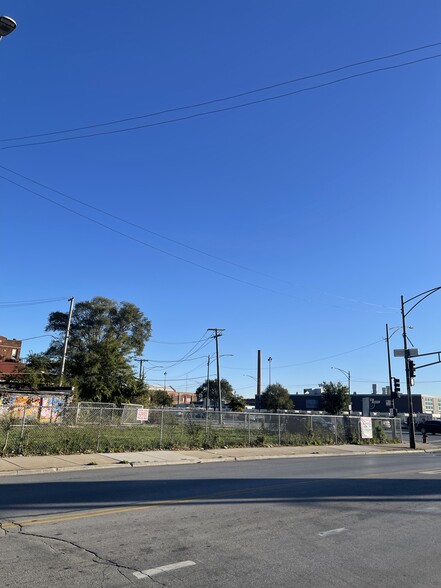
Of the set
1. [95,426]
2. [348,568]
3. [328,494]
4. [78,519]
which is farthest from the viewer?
[95,426]

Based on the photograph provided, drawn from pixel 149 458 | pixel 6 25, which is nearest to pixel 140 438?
pixel 149 458

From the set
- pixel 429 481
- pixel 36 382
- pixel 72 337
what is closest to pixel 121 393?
pixel 36 382

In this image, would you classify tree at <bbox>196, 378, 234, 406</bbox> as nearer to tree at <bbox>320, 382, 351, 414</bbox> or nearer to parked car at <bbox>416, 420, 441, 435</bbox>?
tree at <bbox>320, 382, 351, 414</bbox>

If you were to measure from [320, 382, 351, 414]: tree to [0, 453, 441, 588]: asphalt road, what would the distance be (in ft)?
191

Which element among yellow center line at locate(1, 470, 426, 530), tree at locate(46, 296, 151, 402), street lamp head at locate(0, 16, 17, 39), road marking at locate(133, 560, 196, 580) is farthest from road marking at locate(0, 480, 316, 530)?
tree at locate(46, 296, 151, 402)

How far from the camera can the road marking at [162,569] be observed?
17.0 ft

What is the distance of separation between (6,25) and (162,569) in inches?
377

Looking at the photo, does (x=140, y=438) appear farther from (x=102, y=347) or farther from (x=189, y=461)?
(x=102, y=347)

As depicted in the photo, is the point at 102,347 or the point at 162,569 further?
the point at 102,347

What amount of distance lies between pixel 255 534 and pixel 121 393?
147 ft

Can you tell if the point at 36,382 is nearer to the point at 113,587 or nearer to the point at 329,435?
the point at 329,435

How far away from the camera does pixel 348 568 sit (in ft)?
18.3

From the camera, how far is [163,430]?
2248cm

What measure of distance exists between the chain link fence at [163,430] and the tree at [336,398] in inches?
1349
